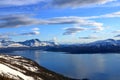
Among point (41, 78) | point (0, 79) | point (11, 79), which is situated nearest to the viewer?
point (0, 79)

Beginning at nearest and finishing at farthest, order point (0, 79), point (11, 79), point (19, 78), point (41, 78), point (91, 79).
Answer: point (0, 79)
point (11, 79)
point (19, 78)
point (41, 78)
point (91, 79)

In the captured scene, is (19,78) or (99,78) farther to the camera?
(99,78)

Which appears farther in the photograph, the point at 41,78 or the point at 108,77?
the point at 108,77

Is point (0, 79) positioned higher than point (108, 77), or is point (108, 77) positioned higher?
point (0, 79)

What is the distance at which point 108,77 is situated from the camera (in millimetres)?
122625

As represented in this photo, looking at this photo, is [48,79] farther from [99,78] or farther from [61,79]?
[99,78]

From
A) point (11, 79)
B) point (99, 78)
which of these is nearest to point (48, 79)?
point (11, 79)

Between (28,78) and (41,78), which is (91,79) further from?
(28,78)

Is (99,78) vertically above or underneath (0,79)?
underneath

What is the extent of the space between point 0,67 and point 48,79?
17.7m

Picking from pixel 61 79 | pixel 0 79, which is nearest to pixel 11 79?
pixel 0 79

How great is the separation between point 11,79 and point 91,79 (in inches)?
2120

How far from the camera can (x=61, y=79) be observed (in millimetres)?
100250

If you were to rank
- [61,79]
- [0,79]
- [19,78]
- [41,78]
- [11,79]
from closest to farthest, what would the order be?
[0,79], [11,79], [19,78], [41,78], [61,79]
